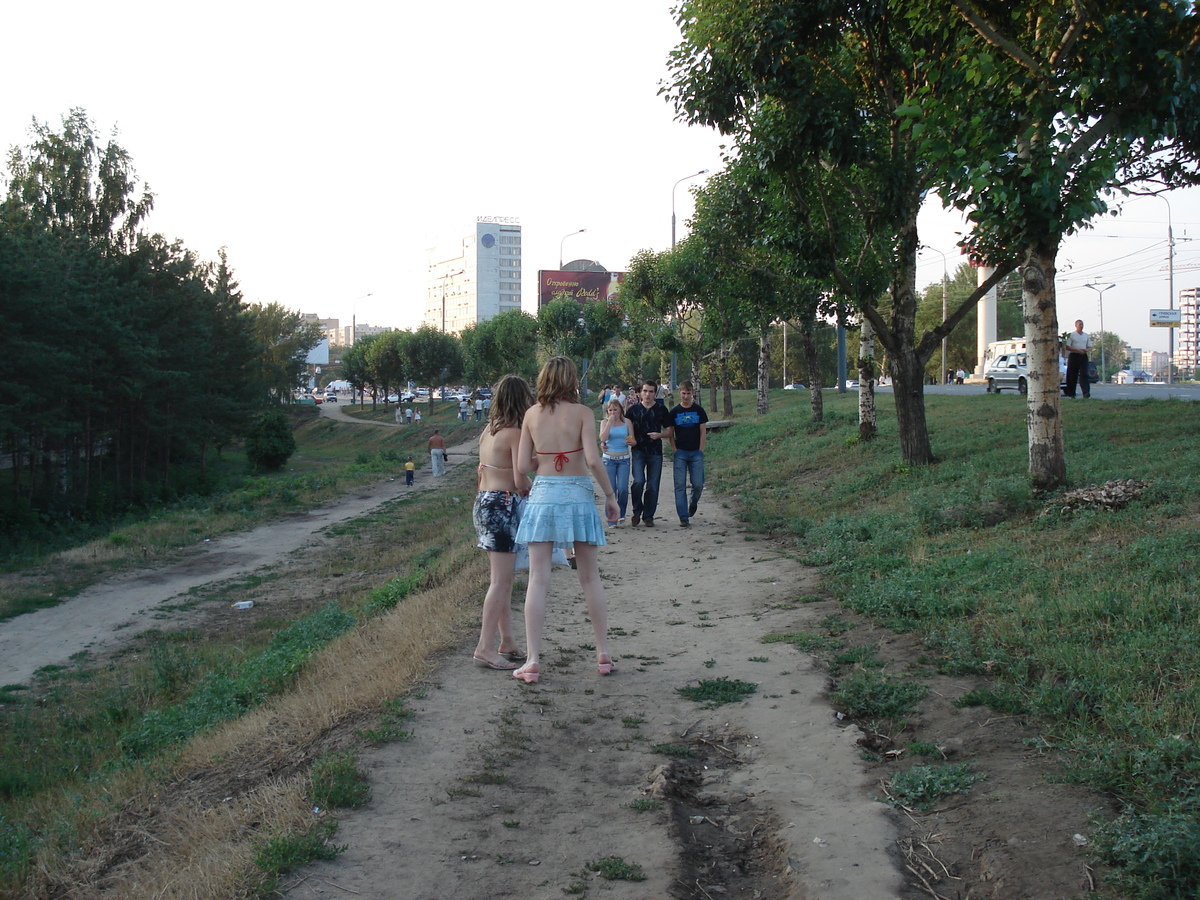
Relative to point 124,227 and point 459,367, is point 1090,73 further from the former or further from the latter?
point 459,367

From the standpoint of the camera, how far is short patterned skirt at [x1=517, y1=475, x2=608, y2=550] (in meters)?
5.36

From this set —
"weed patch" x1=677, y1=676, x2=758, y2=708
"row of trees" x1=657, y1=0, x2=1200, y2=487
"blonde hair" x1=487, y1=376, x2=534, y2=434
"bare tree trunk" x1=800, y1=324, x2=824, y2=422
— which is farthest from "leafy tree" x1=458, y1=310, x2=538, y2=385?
"weed patch" x1=677, y1=676, x2=758, y2=708

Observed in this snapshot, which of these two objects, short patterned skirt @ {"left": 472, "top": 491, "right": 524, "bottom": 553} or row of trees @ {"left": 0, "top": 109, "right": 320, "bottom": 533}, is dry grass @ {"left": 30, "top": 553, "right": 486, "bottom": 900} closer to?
short patterned skirt @ {"left": 472, "top": 491, "right": 524, "bottom": 553}

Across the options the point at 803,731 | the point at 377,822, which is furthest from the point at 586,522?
the point at 377,822

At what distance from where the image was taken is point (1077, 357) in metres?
18.7

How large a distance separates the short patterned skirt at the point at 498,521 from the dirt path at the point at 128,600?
26.5 feet

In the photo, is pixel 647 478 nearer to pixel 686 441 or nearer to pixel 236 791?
pixel 686 441

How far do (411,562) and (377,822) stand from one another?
11715 mm

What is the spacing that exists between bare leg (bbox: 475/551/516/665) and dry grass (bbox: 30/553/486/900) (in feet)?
1.38

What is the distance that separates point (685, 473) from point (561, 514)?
6400 mm

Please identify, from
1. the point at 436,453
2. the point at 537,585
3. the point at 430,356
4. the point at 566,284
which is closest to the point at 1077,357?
the point at 537,585

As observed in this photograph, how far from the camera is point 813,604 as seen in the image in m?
7.49

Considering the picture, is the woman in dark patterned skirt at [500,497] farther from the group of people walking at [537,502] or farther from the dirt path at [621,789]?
the dirt path at [621,789]

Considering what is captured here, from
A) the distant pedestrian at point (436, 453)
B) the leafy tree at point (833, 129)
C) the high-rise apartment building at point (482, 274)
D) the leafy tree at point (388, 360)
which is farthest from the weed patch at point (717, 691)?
the high-rise apartment building at point (482, 274)
